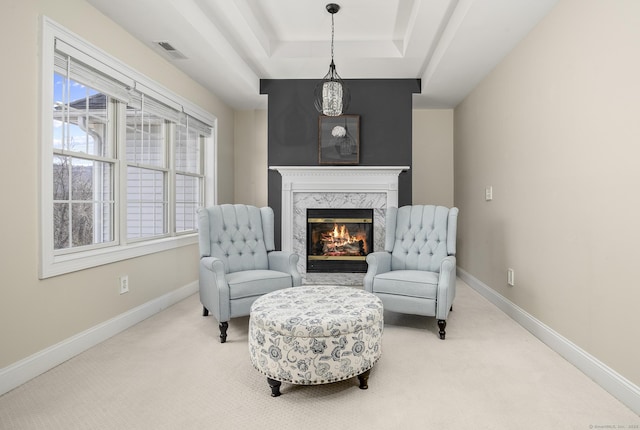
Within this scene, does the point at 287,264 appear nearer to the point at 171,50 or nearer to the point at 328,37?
the point at 171,50

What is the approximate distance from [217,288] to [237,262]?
0.55 metres

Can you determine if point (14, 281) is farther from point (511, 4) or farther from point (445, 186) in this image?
point (445, 186)

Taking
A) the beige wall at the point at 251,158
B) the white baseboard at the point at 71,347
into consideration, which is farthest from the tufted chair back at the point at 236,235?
the beige wall at the point at 251,158

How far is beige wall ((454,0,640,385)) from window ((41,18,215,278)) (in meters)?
3.32

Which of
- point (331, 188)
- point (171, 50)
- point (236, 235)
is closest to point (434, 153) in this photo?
point (331, 188)

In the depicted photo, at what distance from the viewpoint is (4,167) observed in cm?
200

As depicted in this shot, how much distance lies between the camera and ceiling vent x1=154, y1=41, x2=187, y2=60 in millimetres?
3223

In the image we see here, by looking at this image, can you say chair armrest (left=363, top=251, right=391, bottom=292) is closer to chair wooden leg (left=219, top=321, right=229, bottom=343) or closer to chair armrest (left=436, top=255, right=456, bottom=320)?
chair armrest (left=436, top=255, right=456, bottom=320)

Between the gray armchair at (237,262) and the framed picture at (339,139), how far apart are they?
1.38 meters

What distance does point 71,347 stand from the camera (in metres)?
2.42

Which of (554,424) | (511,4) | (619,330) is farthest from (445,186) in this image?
(554,424)

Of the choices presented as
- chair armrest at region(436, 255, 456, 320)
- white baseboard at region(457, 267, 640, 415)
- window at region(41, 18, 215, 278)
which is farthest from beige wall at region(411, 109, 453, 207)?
window at region(41, 18, 215, 278)

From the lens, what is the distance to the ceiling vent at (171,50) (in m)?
3.22

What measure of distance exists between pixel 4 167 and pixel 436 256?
317 cm
